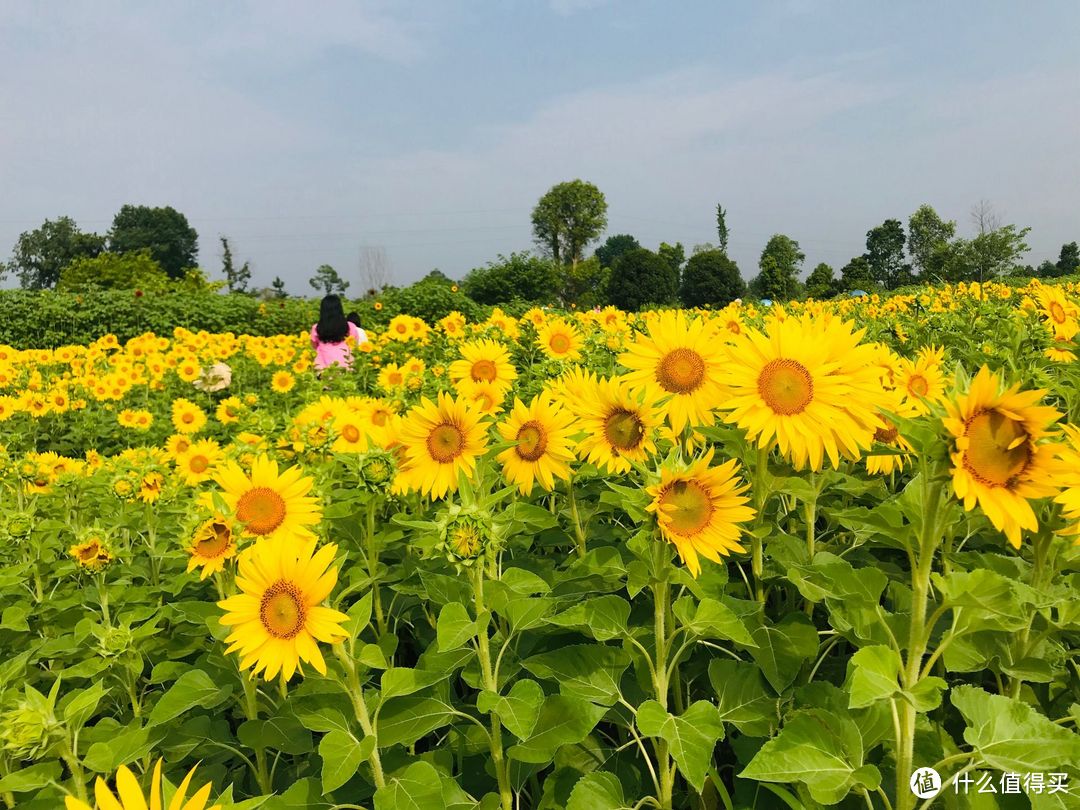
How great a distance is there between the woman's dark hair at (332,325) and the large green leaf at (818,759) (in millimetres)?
8188

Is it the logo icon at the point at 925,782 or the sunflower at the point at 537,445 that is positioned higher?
the sunflower at the point at 537,445

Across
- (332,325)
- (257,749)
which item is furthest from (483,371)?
(332,325)

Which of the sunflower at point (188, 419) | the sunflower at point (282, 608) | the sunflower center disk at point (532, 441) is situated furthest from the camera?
the sunflower at point (188, 419)

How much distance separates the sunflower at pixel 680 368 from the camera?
1938 millimetres

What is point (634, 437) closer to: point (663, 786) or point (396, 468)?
point (396, 468)

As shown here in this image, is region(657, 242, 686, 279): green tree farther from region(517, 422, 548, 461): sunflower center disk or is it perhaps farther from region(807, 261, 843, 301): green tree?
region(517, 422, 548, 461): sunflower center disk

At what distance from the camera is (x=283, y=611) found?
131cm

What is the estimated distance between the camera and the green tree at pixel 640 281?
4284cm

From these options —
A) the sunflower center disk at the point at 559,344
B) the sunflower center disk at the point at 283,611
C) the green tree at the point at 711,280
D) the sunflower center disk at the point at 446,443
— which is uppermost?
the green tree at the point at 711,280

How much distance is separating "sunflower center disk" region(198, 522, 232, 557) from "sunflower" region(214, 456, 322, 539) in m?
0.06

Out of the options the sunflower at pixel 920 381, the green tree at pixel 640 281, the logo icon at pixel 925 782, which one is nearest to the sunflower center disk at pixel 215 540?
the logo icon at pixel 925 782

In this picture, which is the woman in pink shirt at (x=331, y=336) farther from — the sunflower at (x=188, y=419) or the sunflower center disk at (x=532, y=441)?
the sunflower center disk at (x=532, y=441)

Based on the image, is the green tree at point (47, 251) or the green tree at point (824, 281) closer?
the green tree at point (824, 281)

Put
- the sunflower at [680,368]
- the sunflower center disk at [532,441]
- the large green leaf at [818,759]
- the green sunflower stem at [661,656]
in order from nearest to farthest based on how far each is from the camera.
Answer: the large green leaf at [818,759] → the green sunflower stem at [661,656] → the sunflower at [680,368] → the sunflower center disk at [532,441]
